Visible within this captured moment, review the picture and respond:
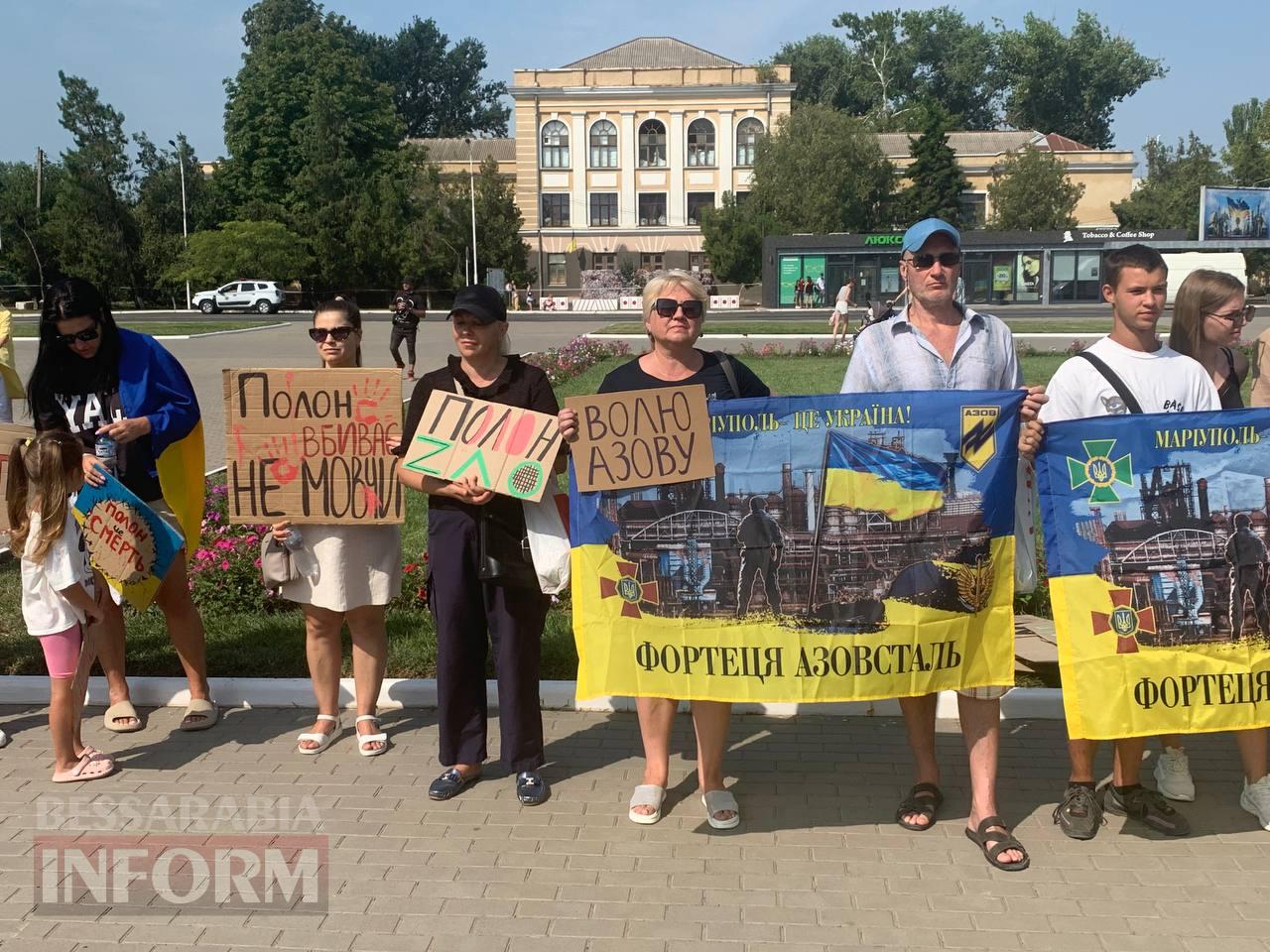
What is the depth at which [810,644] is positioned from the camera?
4.42 m

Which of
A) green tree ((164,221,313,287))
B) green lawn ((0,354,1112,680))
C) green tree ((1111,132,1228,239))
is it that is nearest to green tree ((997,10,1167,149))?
green tree ((1111,132,1228,239))

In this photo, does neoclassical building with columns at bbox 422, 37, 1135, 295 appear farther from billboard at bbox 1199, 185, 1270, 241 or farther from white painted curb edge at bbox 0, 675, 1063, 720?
white painted curb edge at bbox 0, 675, 1063, 720

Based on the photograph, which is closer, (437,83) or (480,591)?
(480,591)

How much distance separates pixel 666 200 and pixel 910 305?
7923 cm

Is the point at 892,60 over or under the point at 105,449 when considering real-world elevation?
over

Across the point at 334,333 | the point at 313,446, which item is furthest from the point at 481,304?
the point at 313,446

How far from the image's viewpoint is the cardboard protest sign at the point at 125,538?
5109mm

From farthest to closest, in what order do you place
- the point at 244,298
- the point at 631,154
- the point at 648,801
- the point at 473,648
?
1. the point at 631,154
2. the point at 244,298
3. the point at 473,648
4. the point at 648,801

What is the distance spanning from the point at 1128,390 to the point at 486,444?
250 cm

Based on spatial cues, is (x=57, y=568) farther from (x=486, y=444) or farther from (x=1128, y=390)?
(x=1128, y=390)

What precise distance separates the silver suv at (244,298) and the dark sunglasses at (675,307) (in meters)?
53.4

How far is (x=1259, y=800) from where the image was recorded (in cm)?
450

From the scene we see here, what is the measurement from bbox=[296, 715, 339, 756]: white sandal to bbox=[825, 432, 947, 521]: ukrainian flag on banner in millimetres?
2620

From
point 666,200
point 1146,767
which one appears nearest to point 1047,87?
point 666,200
